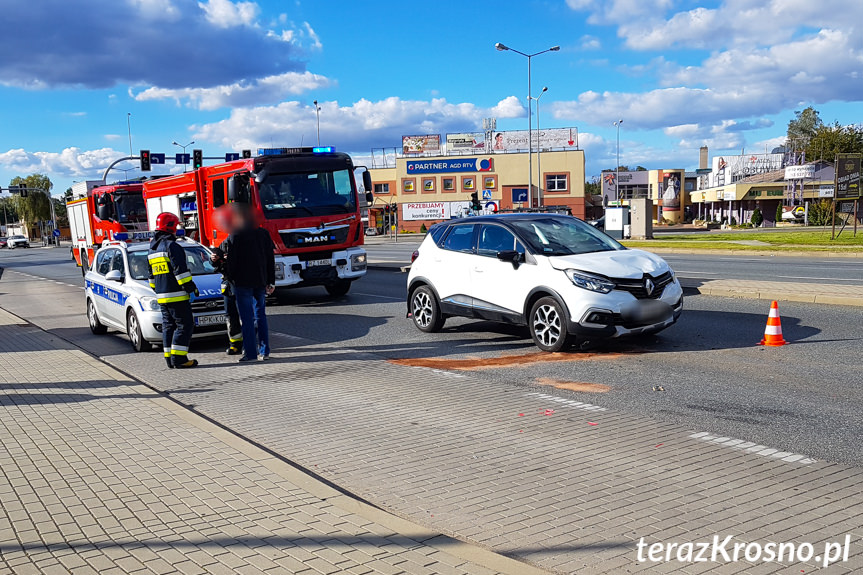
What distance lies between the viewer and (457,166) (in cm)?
7856

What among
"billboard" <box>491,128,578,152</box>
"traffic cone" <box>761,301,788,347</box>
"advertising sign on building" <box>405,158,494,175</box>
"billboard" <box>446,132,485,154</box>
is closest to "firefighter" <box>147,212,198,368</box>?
"traffic cone" <box>761,301,788,347</box>

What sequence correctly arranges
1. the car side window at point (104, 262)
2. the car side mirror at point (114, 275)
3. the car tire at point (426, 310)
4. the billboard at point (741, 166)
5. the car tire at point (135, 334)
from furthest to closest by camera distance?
1. the billboard at point (741, 166)
2. the car side window at point (104, 262)
3. the car tire at point (426, 310)
4. the car side mirror at point (114, 275)
5. the car tire at point (135, 334)

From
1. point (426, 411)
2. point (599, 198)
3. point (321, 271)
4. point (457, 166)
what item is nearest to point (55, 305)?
point (321, 271)

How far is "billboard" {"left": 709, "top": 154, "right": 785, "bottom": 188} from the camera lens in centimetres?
8438

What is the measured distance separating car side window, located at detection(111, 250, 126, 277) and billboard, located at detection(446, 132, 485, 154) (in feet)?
226

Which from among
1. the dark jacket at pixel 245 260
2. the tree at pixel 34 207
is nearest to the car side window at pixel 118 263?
the dark jacket at pixel 245 260

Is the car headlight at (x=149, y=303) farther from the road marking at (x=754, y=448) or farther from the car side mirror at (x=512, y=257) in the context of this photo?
the road marking at (x=754, y=448)

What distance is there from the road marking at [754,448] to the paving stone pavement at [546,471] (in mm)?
14

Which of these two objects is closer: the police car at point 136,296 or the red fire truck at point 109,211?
the police car at point 136,296

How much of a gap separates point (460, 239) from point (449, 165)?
68.7 meters

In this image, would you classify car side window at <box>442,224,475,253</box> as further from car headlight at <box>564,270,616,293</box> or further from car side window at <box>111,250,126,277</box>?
car side window at <box>111,250,126,277</box>

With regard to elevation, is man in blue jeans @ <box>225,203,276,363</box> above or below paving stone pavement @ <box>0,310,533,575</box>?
above

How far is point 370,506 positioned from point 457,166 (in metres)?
75.5

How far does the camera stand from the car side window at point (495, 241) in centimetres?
1009
